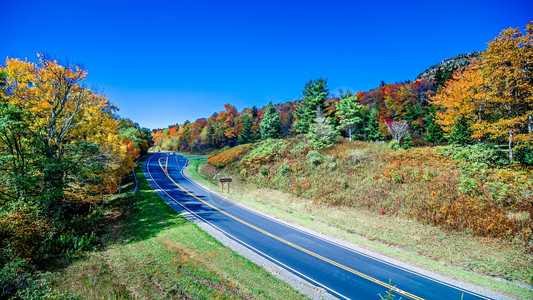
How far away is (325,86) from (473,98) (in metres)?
20.9

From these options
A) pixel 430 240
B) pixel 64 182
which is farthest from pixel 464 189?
pixel 64 182

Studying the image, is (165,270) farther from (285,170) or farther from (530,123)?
(530,123)

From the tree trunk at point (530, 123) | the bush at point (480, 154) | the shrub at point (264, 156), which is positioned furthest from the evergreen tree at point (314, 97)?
the tree trunk at point (530, 123)

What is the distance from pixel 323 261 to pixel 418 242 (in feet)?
21.4

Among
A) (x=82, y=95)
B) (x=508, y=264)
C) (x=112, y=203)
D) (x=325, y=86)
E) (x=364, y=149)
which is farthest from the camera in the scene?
(x=325, y=86)

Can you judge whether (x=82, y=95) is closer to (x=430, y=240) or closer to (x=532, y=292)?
(x=430, y=240)

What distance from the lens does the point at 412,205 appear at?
16.1 metres

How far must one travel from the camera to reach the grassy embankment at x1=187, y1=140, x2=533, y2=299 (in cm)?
1110

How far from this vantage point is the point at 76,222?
16.6 meters

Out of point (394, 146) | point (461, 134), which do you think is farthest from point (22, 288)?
point (461, 134)

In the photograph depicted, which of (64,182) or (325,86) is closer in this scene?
(64,182)

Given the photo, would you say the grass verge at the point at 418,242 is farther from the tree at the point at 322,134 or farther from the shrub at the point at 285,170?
the tree at the point at 322,134

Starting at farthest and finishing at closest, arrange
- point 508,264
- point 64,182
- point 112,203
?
point 112,203 < point 64,182 < point 508,264

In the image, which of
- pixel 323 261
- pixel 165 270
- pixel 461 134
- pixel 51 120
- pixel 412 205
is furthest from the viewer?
pixel 461 134
